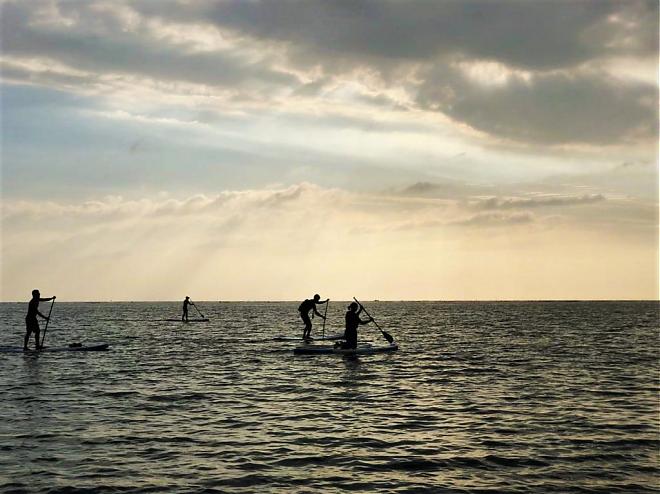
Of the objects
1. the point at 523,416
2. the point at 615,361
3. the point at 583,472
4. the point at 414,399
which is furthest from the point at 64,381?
the point at 615,361

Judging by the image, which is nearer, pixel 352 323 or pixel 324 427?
pixel 324 427

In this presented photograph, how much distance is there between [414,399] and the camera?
19844 mm

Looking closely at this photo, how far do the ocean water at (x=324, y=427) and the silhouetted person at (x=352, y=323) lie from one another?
214cm

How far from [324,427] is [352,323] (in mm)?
14563

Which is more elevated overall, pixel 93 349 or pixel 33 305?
pixel 33 305

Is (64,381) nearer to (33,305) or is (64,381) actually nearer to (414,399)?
(33,305)

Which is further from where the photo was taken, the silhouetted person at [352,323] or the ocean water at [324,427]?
the silhouetted person at [352,323]

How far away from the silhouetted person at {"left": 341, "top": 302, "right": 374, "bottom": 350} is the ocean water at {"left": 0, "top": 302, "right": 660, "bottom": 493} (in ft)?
7.02

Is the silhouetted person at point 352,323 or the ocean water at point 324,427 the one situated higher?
the silhouetted person at point 352,323

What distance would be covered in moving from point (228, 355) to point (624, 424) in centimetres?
2213

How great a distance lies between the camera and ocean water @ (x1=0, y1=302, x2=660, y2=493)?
11.2m

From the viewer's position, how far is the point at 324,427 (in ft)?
50.2

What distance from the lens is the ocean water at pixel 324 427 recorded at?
36.7 ft

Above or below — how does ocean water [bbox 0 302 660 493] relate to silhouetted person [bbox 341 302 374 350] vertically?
below
